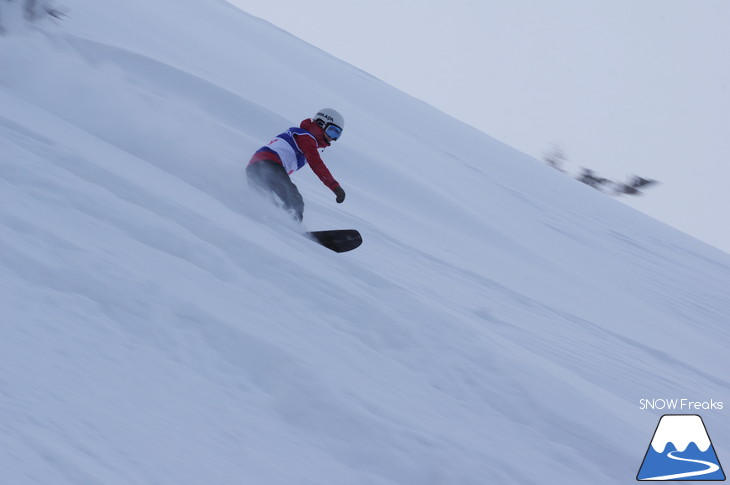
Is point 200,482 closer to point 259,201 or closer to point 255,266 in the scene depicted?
point 255,266

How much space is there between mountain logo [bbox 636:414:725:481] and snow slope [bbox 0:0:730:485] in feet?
0.26

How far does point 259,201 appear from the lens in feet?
21.0

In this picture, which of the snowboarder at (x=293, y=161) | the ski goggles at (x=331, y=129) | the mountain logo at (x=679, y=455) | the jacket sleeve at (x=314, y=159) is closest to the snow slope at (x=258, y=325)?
the mountain logo at (x=679, y=455)

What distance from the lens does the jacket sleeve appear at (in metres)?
6.47

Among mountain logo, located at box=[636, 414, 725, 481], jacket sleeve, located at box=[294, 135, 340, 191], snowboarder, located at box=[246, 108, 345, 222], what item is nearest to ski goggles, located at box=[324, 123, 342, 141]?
snowboarder, located at box=[246, 108, 345, 222]

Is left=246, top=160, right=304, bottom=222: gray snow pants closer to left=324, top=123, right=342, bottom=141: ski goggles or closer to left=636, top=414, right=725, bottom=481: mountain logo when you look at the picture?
→ left=324, top=123, right=342, bottom=141: ski goggles

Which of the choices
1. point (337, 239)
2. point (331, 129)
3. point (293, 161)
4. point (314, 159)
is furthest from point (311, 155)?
point (337, 239)

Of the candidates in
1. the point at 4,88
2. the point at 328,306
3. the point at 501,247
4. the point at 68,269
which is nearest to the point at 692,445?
the point at 328,306

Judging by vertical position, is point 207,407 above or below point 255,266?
below

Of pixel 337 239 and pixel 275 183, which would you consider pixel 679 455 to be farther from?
pixel 275 183

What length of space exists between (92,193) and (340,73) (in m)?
17.0

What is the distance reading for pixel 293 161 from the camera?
6605 millimetres

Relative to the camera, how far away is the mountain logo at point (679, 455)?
4156mm

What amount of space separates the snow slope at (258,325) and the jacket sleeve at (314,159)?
0.50 meters
